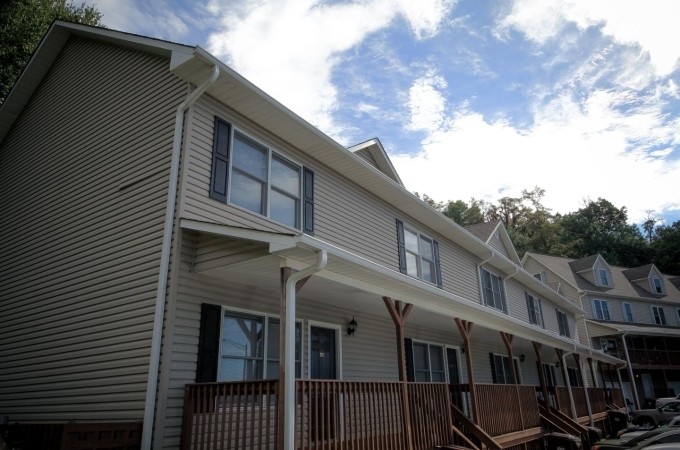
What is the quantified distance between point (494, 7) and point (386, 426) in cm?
896

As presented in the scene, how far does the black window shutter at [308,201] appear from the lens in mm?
9553

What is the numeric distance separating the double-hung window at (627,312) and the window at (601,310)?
1.55 meters

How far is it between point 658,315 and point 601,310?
19.3 feet

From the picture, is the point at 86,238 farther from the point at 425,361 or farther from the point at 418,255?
the point at 425,361

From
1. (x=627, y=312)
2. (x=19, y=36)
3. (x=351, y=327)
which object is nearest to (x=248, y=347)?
(x=351, y=327)

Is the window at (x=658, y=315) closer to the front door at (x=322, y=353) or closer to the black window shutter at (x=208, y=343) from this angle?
the front door at (x=322, y=353)

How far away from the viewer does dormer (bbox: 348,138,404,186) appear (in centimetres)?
1323

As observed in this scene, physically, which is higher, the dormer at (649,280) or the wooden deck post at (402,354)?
the dormer at (649,280)

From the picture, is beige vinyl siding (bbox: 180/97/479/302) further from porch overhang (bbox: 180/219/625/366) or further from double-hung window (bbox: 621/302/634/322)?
double-hung window (bbox: 621/302/634/322)

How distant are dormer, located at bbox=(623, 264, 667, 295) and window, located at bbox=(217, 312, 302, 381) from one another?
4154 cm

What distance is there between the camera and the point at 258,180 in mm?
8773

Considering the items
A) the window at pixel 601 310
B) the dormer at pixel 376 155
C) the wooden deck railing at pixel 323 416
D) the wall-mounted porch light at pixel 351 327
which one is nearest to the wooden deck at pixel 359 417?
the wooden deck railing at pixel 323 416

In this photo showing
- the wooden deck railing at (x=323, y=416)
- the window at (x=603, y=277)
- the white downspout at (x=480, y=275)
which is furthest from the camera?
the window at (x=603, y=277)

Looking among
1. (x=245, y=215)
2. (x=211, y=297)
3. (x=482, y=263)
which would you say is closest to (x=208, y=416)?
(x=211, y=297)
